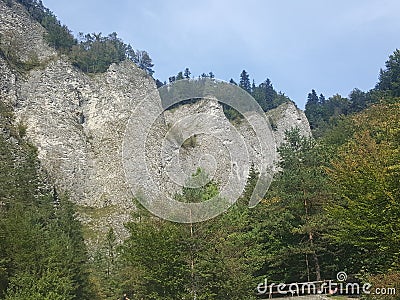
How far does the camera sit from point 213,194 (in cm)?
1820

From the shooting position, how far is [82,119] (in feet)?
203

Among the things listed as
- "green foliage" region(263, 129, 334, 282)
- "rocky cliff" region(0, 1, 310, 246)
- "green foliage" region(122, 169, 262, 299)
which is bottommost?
"green foliage" region(122, 169, 262, 299)

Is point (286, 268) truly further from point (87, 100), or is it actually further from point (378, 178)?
point (87, 100)

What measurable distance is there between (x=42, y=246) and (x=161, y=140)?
41.8m

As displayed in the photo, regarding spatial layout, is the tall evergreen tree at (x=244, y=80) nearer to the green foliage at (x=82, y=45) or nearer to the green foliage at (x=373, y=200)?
the green foliage at (x=82, y=45)

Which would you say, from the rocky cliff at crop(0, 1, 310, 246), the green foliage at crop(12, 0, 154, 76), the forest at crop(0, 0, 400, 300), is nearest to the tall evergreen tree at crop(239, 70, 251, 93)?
the green foliage at crop(12, 0, 154, 76)

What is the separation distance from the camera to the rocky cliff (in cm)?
Result: 5325

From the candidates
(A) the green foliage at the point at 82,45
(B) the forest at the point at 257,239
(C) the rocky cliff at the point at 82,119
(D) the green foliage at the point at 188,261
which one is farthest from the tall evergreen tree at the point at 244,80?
(D) the green foliage at the point at 188,261

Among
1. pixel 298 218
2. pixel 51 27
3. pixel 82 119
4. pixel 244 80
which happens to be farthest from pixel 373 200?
pixel 244 80

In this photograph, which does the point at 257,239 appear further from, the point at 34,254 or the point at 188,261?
the point at 34,254

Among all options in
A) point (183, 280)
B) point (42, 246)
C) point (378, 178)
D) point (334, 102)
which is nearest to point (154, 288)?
point (183, 280)

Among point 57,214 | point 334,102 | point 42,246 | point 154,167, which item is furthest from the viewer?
point 334,102

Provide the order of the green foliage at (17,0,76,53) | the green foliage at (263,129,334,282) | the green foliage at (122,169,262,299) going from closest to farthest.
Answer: the green foliage at (122,169,262,299), the green foliage at (263,129,334,282), the green foliage at (17,0,76,53)

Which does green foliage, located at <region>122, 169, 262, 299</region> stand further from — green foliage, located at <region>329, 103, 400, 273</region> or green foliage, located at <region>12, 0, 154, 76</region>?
green foliage, located at <region>12, 0, 154, 76</region>
